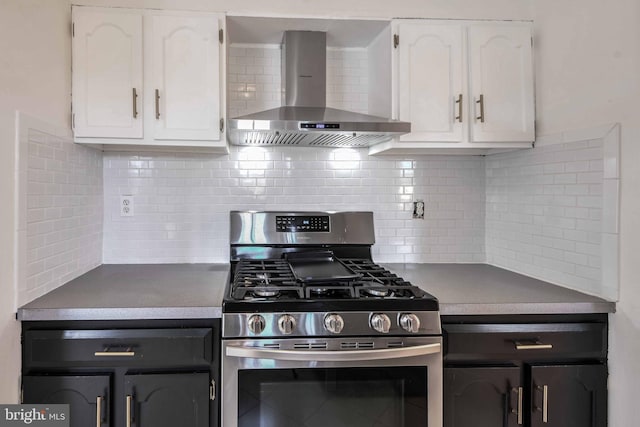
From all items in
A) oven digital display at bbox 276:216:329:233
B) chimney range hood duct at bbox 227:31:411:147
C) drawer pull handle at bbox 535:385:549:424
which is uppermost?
chimney range hood duct at bbox 227:31:411:147

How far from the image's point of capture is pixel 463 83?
2.01 m

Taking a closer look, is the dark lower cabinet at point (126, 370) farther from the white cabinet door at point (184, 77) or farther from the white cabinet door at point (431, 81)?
the white cabinet door at point (431, 81)

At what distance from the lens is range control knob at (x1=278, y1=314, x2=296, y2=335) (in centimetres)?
146

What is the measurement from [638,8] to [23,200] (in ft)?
7.35

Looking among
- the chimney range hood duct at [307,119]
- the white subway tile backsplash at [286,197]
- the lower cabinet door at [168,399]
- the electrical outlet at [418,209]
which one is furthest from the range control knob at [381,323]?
the electrical outlet at [418,209]

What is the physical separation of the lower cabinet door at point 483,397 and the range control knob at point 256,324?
0.69 metres

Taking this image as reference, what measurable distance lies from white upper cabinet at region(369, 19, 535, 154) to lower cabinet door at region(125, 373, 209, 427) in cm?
132

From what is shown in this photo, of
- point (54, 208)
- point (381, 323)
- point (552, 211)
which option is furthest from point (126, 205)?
point (552, 211)

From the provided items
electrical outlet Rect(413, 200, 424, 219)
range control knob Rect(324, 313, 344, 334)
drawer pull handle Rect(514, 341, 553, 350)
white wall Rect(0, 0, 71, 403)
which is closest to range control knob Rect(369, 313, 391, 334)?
range control knob Rect(324, 313, 344, 334)

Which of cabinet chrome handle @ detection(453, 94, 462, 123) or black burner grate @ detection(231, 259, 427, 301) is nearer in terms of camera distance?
black burner grate @ detection(231, 259, 427, 301)

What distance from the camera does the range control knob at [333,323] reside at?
1.48m

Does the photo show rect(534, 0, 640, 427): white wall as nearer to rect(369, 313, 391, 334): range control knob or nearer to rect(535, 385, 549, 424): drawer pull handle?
rect(535, 385, 549, 424): drawer pull handle

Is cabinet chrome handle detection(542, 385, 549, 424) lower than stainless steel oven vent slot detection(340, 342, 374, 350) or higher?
lower

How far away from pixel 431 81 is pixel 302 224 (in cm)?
95
